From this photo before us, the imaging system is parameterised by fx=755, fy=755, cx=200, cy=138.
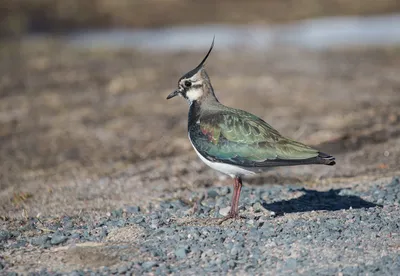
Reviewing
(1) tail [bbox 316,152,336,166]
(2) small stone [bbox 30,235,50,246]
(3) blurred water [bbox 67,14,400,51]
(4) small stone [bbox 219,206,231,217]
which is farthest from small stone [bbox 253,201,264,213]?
(3) blurred water [bbox 67,14,400,51]

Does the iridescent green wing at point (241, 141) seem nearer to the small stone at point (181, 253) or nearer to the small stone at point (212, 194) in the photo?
the small stone at point (212, 194)

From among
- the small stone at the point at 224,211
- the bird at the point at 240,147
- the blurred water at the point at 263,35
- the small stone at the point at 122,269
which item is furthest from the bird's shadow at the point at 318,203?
the blurred water at the point at 263,35

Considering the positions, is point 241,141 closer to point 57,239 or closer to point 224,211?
point 224,211

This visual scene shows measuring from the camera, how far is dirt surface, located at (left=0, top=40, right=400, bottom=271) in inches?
362

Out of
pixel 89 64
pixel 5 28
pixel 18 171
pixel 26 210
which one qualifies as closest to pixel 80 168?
pixel 18 171

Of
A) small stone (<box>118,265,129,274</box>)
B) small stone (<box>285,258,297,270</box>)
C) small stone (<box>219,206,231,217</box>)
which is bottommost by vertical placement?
small stone (<box>219,206,231,217</box>)

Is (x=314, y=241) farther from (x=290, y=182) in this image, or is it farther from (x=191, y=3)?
(x=191, y=3)

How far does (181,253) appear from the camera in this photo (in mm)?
6621

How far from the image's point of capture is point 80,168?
11.0m

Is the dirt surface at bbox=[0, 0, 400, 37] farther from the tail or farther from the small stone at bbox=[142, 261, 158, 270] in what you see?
the small stone at bbox=[142, 261, 158, 270]

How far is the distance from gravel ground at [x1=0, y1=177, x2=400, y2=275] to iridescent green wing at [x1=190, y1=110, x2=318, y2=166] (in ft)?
2.14

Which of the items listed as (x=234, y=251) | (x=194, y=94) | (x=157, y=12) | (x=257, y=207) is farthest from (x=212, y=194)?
(x=157, y=12)

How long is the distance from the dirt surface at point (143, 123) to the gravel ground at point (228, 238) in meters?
0.08

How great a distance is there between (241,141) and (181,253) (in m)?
1.53
